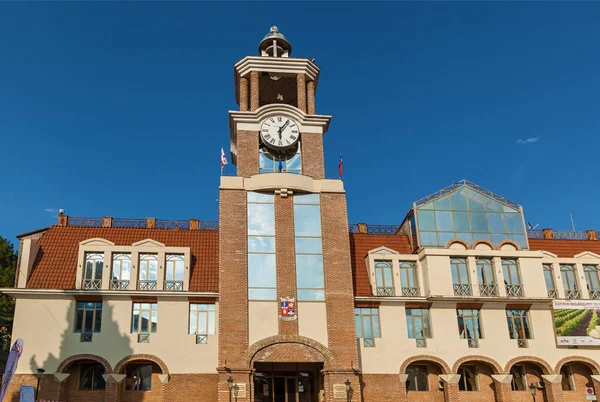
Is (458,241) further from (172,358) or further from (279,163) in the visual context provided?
(172,358)

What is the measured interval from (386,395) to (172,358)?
11053mm

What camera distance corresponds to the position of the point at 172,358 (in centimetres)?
2891

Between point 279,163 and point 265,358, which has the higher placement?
point 279,163

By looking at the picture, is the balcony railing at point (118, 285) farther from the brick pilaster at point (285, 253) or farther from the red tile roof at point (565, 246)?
the red tile roof at point (565, 246)

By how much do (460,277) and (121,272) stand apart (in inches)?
727

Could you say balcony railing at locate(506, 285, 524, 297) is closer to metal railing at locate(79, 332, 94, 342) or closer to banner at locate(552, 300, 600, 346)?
banner at locate(552, 300, 600, 346)

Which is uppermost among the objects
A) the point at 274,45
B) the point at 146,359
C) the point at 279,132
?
the point at 274,45

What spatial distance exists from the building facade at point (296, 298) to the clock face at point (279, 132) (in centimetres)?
9

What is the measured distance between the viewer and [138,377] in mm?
29547

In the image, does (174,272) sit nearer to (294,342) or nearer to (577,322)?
(294,342)

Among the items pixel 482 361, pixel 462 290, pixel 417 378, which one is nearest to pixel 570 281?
pixel 462 290

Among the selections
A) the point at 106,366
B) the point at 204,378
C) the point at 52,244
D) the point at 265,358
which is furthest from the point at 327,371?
the point at 52,244

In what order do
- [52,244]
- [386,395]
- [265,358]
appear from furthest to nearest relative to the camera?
[52,244], [386,395], [265,358]

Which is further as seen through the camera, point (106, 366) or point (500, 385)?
point (500, 385)
